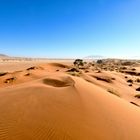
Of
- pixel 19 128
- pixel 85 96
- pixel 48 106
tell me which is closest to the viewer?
pixel 19 128

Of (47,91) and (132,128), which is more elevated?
(47,91)

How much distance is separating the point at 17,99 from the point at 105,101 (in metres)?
3.65

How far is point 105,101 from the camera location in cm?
762

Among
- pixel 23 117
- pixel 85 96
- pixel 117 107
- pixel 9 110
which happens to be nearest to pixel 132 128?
pixel 117 107

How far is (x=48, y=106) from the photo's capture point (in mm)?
6125

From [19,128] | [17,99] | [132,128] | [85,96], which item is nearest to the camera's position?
[19,128]

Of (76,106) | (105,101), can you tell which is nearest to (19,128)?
(76,106)

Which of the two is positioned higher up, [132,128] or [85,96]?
[85,96]

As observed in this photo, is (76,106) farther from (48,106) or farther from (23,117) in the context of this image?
(23,117)

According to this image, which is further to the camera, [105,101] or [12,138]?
[105,101]

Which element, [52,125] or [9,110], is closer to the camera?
[52,125]

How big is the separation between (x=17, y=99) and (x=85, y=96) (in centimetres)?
278

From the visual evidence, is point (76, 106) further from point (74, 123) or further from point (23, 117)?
point (23, 117)

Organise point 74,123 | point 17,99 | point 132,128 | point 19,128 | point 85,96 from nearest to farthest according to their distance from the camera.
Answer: point 19,128 < point 74,123 < point 132,128 < point 17,99 < point 85,96
